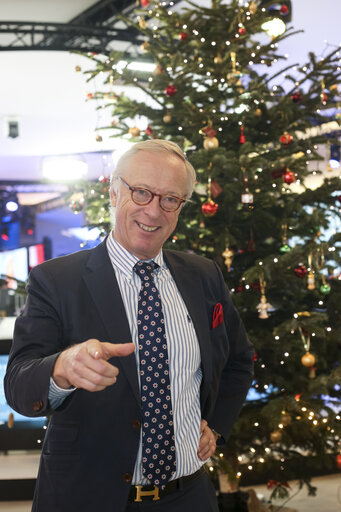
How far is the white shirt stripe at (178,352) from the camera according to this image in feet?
5.47

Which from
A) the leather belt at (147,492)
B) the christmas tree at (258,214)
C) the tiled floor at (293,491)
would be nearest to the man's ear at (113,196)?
the leather belt at (147,492)

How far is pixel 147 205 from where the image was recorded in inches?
68.8

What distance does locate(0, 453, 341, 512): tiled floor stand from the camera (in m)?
4.37

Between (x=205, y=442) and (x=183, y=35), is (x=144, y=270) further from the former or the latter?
(x=183, y=35)

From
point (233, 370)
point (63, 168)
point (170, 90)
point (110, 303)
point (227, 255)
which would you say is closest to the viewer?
point (110, 303)

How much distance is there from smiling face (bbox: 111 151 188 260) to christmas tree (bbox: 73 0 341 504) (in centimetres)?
157

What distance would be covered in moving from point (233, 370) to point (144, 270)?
0.48 meters

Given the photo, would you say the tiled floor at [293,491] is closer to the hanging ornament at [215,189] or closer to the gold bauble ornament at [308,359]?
the gold bauble ornament at [308,359]

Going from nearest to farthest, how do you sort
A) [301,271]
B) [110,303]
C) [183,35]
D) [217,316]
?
[110,303]
[217,316]
[301,271]
[183,35]

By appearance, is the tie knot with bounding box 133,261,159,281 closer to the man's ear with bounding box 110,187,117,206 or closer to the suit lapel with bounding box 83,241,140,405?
the suit lapel with bounding box 83,241,140,405

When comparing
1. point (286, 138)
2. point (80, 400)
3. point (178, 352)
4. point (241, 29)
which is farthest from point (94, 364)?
point (241, 29)

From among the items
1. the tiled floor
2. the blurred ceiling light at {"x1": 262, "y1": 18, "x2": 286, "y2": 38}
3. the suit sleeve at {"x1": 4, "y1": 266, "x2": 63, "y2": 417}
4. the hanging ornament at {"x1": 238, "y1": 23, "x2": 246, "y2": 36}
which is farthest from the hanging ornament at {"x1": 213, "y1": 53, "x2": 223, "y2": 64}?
the tiled floor

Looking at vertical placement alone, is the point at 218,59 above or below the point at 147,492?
above

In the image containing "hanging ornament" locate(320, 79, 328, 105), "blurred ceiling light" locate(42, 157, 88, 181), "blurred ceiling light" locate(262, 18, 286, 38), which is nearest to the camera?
"hanging ornament" locate(320, 79, 328, 105)
